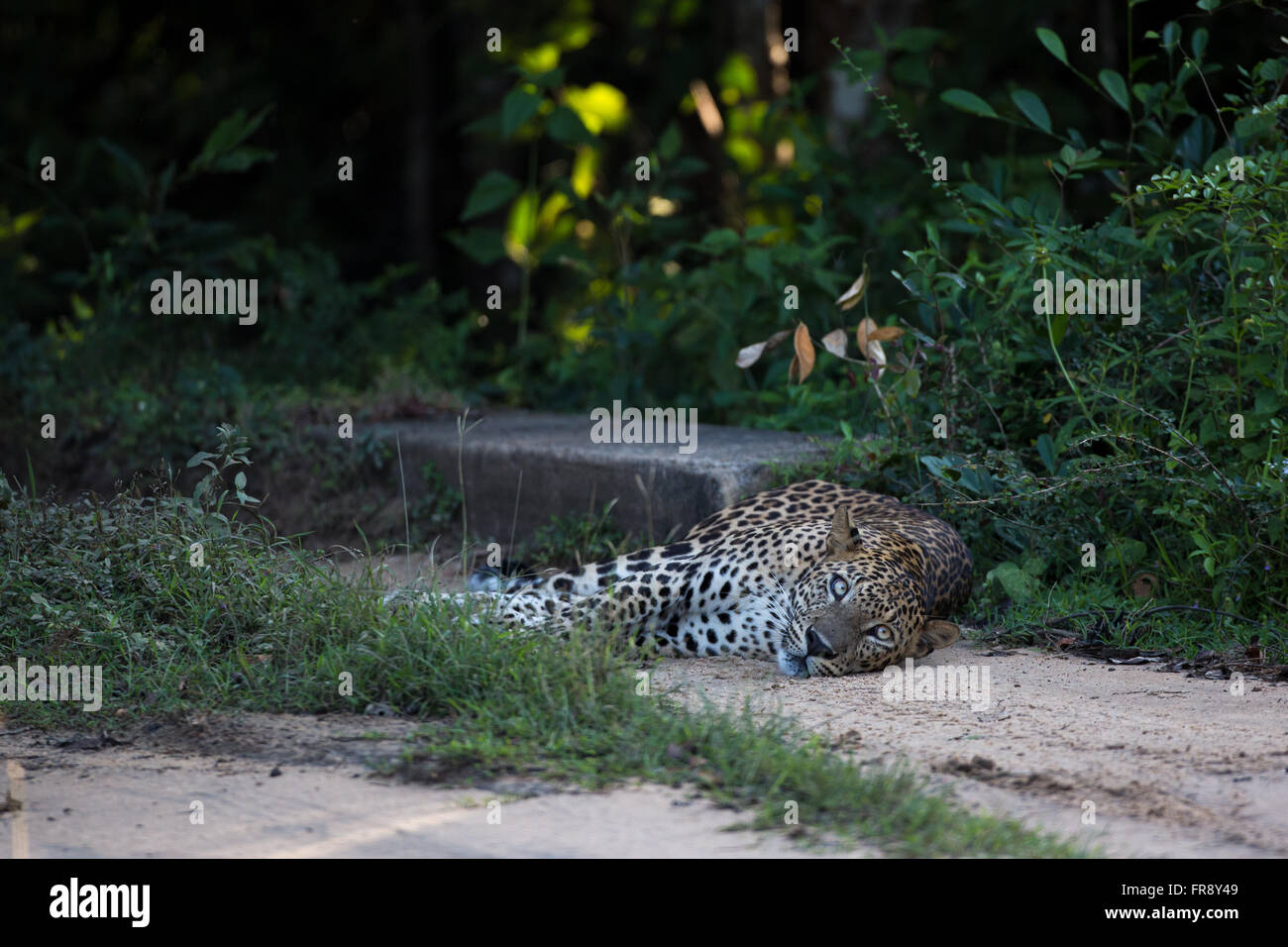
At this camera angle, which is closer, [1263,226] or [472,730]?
[472,730]

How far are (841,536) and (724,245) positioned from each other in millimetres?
3282

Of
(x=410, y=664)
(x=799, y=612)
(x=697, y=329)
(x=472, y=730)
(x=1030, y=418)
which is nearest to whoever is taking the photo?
(x=472, y=730)

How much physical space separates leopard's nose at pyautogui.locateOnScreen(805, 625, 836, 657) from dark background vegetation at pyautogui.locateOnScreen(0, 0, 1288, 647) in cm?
124

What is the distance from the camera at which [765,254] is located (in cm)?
809

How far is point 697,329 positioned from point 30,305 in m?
5.23

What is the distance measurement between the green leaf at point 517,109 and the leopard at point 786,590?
3.78 m

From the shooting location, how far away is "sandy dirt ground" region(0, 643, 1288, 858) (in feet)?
10.9

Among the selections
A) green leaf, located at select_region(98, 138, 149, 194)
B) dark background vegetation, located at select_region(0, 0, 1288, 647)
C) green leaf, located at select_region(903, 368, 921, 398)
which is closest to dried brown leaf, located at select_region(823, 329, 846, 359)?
dark background vegetation, located at select_region(0, 0, 1288, 647)

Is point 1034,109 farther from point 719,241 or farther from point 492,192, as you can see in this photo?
point 492,192

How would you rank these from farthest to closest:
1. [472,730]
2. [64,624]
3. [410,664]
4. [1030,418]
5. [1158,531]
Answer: [1030,418]
[1158,531]
[64,624]
[410,664]
[472,730]

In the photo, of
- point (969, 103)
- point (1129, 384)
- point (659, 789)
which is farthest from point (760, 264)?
point (659, 789)

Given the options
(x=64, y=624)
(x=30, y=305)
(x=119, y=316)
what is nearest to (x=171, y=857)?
(x=64, y=624)

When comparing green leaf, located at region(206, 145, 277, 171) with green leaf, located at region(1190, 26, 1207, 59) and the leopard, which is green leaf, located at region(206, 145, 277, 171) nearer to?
the leopard
